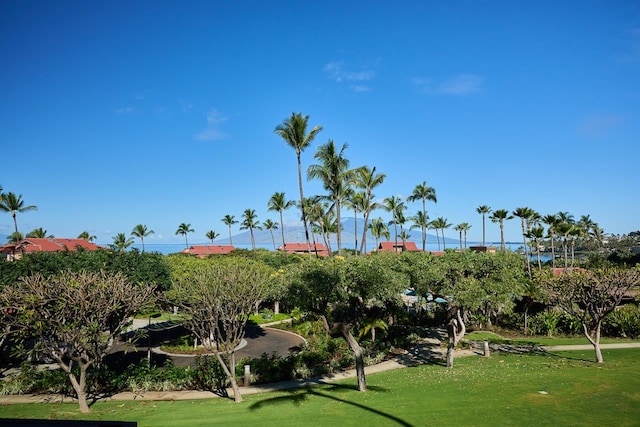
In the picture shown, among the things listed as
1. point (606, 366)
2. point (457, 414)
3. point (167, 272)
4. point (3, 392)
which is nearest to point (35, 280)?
point (3, 392)

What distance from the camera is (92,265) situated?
24.7 m

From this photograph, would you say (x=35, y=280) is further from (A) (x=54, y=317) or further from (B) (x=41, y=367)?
(B) (x=41, y=367)

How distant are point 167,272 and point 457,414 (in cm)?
2434

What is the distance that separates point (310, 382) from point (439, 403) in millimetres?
7942

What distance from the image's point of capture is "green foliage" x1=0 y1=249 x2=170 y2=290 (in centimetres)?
2283

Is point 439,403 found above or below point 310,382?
above

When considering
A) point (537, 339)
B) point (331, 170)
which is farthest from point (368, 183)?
point (537, 339)

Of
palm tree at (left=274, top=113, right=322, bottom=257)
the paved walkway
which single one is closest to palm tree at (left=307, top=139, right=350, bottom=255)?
palm tree at (left=274, top=113, right=322, bottom=257)

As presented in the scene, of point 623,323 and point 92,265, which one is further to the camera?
point 623,323

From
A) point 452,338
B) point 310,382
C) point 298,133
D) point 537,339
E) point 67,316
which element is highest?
point 298,133

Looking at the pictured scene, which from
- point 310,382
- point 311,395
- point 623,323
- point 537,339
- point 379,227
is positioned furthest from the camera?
point 379,227

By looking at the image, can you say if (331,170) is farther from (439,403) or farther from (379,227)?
(379,227)

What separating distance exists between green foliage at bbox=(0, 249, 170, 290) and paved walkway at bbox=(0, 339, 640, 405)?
7.07m

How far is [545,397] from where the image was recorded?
13359mm
